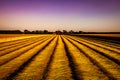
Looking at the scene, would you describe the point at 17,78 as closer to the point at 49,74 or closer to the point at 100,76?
the point at 49,74

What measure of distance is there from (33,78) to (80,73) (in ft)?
5.11

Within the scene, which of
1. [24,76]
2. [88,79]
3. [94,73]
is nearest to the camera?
[88,79]

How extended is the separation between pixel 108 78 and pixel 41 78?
196cm

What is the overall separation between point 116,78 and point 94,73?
Answer: 0.77 metres

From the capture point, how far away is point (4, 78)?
4.63m

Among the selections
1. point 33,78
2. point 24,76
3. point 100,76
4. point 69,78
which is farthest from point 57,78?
point 100,76

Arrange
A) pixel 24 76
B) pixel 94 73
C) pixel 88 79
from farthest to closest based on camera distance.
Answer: pixel 94 73 < pixel 24 76 < pixel 88 79

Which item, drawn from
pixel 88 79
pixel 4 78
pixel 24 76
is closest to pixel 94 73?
pixel 88 79

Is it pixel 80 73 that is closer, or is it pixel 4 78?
pixel 4 78

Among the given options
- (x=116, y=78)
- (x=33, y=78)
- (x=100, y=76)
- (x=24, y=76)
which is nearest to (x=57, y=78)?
(x=33, y=78)

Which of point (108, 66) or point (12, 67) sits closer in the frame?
point (12, 67)

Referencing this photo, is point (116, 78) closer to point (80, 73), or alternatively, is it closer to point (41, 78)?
point (80, 73)

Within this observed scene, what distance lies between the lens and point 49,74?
5043 millimetres

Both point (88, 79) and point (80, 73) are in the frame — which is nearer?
point (88, 79)
